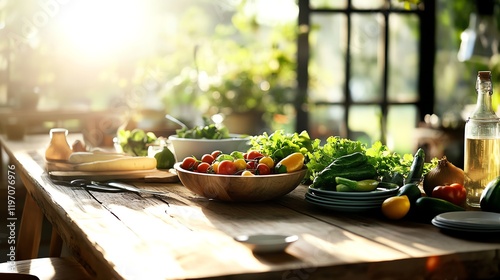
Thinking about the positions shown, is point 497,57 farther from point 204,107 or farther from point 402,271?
A: point 402,271

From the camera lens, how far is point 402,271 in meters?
1.21

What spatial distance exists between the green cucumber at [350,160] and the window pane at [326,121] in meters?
4.00

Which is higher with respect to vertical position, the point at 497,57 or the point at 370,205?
the point at 497,57

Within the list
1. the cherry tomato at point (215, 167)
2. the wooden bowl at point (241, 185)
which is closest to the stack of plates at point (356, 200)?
the wooden bowl at point (241, 185)

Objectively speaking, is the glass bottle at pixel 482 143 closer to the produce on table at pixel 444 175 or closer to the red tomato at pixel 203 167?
the produce on table at pixel 444 175

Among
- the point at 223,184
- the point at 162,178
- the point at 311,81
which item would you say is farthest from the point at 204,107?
the point at 223,184

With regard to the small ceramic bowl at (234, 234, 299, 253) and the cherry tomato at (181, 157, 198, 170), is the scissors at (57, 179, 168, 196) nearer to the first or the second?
the cherry tomato at (181, 157, 198, 170)

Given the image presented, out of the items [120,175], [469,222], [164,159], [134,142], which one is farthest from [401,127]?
[469,222]

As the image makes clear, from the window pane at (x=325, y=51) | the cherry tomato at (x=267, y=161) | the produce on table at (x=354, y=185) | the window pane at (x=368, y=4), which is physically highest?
the window pane at (x=368, y=4)

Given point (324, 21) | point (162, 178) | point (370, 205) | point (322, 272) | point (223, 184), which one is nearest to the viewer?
point (322, 272)

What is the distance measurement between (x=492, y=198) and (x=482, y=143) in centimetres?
20

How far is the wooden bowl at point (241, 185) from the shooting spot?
5.66 feet

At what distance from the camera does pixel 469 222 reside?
1392 millimetres

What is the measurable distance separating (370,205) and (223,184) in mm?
353
